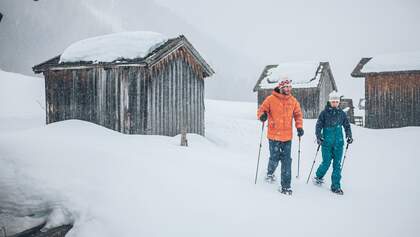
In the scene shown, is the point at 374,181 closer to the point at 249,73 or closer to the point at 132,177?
the point at 132,177

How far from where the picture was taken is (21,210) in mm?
5211

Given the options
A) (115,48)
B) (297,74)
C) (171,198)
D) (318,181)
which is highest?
(297,74)

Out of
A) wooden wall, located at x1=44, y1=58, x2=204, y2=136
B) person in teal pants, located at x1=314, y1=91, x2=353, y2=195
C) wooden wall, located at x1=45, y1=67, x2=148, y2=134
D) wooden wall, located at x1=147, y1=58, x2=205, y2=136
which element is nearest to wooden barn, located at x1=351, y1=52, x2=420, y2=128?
wooden wall, located at x1=147, y1=58, x2=205, y2=136

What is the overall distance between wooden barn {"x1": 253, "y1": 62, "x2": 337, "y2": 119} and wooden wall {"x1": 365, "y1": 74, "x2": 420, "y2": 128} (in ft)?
15.5

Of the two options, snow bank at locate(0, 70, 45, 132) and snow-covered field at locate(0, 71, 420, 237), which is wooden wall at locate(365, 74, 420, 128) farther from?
snow bank at locate(0, 70, 45, 132)

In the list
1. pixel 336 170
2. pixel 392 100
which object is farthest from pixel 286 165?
pixel 392 100

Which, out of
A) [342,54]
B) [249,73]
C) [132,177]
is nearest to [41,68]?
[132,177]

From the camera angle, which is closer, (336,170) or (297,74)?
(336,170)

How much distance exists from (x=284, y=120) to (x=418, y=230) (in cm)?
279

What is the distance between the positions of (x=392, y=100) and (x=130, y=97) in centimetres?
1551

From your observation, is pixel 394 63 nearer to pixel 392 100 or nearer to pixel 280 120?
pixel 392 100

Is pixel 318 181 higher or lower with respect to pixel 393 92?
lower

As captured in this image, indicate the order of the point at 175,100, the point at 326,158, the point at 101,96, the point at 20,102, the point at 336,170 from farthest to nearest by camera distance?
the point at 20,102, the point at 175,100, the point at 101,96, the point at 326,158, the point at 336,170

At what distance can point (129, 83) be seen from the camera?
1179 centimetres
